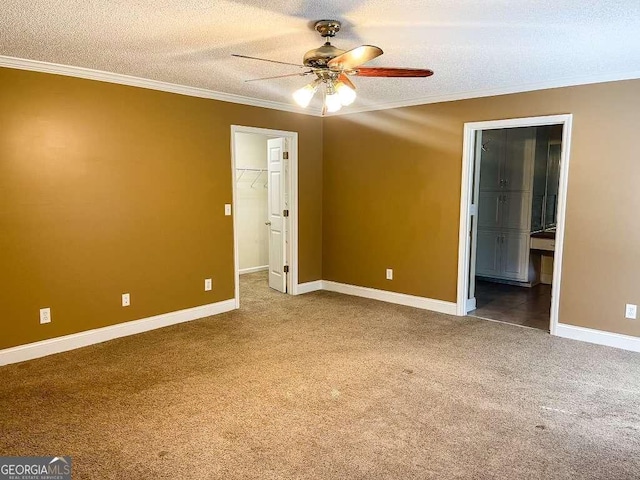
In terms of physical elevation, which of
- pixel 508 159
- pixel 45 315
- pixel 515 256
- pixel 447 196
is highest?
pixel 508 159

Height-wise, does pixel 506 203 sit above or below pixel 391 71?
below

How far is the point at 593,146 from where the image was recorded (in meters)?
3.96

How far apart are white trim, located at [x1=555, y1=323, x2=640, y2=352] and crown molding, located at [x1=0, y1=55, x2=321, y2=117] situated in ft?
12.9

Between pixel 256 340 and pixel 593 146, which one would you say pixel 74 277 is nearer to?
pixel 256 340

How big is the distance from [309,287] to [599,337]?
3.41 metres

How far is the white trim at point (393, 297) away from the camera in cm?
506

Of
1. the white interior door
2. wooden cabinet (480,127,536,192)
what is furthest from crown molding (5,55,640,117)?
wooden cabinet (480,127,536,192)

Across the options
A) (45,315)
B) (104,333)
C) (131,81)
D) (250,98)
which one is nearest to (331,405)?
(104,333)

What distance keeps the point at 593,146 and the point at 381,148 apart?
2.28 m

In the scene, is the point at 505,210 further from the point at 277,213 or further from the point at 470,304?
the point at 277,213

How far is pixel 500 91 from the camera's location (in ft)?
14.4

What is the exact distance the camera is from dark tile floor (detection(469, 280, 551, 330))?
15.8 ft

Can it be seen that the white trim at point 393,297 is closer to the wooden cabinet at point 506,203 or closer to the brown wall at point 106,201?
the brown wall at point 106,201

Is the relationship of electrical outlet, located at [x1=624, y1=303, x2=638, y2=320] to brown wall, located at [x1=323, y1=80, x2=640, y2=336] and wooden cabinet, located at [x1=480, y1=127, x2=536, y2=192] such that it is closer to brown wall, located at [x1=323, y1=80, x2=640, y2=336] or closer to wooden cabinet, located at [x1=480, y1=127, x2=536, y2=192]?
brown wall, located at [x1=323, y1=80, x2=640, y2=336]
